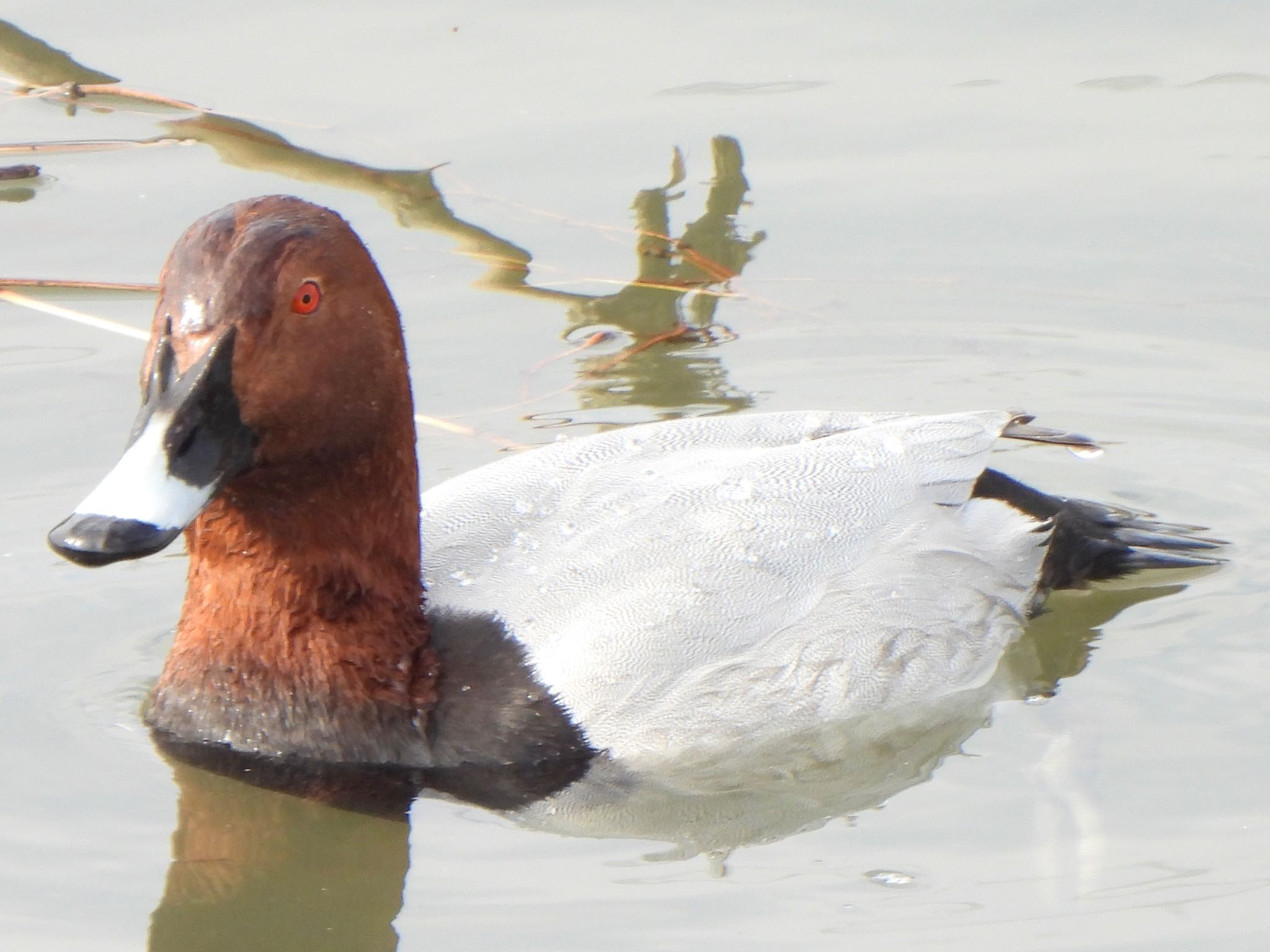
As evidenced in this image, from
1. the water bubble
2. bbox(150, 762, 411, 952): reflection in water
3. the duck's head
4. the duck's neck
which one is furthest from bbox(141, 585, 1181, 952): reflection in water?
the duck's head

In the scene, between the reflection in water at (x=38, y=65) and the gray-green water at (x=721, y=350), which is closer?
the gray-green water at (x=721, y=350)

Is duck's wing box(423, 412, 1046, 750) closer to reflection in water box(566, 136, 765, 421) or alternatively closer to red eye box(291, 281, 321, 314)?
red eye box(291, 281, 321, 314)

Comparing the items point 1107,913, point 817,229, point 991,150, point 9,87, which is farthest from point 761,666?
point 9,87

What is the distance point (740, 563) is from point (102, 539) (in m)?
1.60

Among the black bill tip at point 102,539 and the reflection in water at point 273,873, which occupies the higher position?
the black bill tip at point 102,539

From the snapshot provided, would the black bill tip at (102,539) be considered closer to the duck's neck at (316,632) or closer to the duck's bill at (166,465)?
the duck's bill at (166,465)

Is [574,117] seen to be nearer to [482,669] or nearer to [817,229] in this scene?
[817,229]

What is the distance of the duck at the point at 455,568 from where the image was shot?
4.35 meters

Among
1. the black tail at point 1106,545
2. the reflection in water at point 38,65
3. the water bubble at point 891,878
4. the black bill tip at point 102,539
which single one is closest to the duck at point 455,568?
the black bill tip at point 102,539

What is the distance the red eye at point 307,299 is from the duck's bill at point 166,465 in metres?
0.19

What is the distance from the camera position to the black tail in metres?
5.74

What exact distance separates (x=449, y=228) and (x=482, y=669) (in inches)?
139

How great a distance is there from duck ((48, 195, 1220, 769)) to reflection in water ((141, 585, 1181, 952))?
7cm

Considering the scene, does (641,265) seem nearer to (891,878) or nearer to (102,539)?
(891,878)
